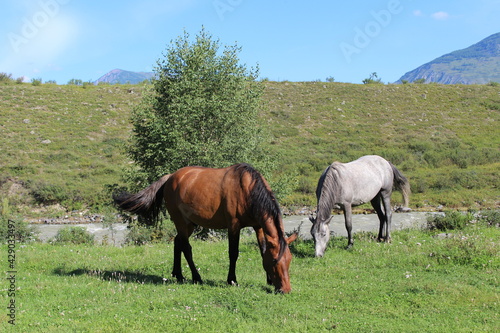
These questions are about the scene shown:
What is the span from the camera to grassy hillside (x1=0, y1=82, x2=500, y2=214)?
30250 millimetres

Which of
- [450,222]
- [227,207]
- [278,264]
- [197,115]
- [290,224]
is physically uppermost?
[197,115]

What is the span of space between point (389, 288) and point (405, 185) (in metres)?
6.45

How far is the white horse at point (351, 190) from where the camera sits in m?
10.6

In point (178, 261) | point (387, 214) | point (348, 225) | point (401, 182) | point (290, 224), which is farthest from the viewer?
point (290, 224)

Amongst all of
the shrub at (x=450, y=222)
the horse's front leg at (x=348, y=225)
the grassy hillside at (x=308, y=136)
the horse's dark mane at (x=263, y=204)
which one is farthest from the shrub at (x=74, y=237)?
the grassy hillside at (x=308, y=136)

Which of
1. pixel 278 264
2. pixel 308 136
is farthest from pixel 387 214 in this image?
pixel 308 136

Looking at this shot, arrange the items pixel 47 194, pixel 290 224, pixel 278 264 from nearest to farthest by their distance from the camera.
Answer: pixel 278 264, pixel 290 224, pixel 47 194

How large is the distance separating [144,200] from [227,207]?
91.3 inches

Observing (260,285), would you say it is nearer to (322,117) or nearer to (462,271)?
(462,271)

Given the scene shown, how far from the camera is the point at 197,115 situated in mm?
16844

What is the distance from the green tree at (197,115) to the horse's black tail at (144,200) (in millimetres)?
6890

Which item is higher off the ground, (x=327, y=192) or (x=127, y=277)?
(x=327, y=192)

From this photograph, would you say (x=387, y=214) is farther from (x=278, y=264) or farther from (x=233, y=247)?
(x=278, y=264)

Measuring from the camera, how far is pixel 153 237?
15.6 meters
